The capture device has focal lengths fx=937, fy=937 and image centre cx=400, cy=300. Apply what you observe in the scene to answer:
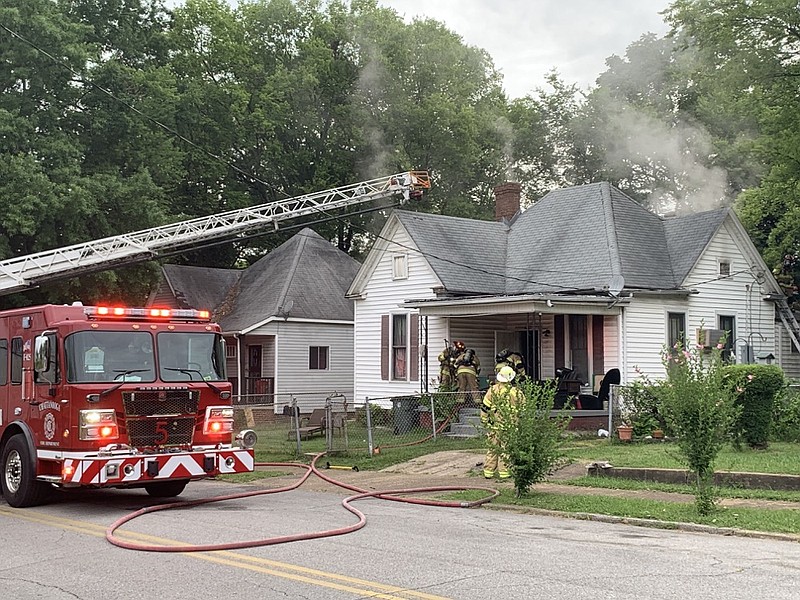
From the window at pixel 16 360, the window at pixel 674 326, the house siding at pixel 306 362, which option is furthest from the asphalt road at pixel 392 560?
the house siding at pixel 306 362

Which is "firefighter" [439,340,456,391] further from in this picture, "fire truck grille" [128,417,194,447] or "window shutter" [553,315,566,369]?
"fire truck grille" [128,417,194,447]

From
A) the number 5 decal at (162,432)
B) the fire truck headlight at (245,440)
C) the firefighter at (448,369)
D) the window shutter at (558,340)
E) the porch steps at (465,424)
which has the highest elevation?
the window shutter at (558,340)

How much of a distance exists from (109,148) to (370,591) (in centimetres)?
2863

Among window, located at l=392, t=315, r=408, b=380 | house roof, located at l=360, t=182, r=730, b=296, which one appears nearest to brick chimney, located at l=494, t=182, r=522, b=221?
→ house roof, located at l=360, t=182, r=730, b=296

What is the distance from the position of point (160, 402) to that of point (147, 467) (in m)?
0.86

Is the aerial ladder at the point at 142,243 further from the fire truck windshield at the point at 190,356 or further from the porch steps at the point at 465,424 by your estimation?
the fire truck windshield at the point at 190,356

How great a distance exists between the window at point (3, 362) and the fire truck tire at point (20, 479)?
3.10ft

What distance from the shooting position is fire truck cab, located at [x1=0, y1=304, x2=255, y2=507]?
11.8 meters

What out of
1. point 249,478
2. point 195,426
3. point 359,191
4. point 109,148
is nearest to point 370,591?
point 195,426

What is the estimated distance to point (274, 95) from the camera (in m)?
46.4

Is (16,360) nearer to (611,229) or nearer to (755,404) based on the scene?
(755,404)

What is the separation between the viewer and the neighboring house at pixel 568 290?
926 inches

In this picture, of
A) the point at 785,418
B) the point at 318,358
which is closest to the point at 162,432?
the point at 785,418

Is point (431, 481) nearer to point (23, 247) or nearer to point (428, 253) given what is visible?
point (428, 253)
